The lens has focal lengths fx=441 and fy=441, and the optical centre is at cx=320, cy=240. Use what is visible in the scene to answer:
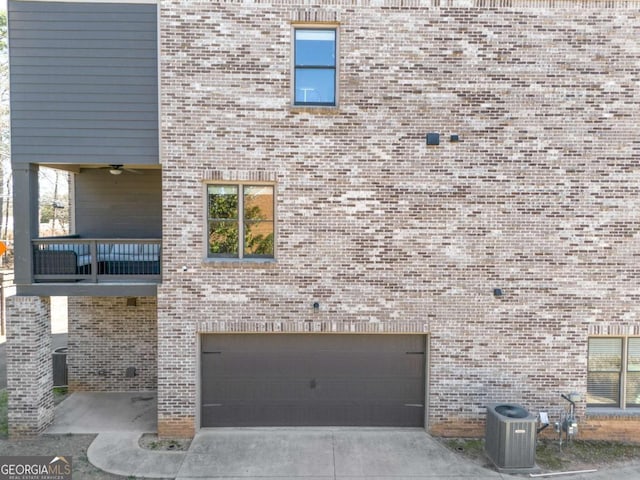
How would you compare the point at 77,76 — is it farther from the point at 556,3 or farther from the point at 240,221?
the point at 556,3

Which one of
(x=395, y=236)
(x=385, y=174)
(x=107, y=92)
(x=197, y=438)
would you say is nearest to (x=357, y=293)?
(x=395, y=236)

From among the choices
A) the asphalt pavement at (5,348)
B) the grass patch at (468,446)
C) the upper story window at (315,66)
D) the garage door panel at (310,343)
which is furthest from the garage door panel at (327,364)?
the asphalt pavement at (5,348)

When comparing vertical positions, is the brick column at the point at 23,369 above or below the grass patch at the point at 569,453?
above

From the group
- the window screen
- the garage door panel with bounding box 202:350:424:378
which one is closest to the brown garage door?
the garage door panel with bounding box 202:350:424:378

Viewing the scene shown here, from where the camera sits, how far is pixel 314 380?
897cm

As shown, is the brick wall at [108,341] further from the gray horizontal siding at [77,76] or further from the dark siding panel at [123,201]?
the gray horizontal siding at [77,76]

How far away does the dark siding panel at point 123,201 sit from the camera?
1061cm

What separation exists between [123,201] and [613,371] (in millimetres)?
11386

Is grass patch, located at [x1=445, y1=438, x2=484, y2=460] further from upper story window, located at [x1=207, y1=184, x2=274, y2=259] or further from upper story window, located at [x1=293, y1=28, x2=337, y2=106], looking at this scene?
upper story window, located at [x1=293, y1=28, x2=337, y2=106]

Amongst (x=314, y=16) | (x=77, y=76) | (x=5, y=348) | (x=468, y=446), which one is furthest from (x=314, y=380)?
(x=5, y=348)

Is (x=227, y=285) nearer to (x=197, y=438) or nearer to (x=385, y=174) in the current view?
(x=197, y=438)

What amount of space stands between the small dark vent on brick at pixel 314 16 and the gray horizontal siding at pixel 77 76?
273 centimetres

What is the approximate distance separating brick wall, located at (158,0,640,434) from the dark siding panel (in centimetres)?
243

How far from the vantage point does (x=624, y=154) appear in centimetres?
859
